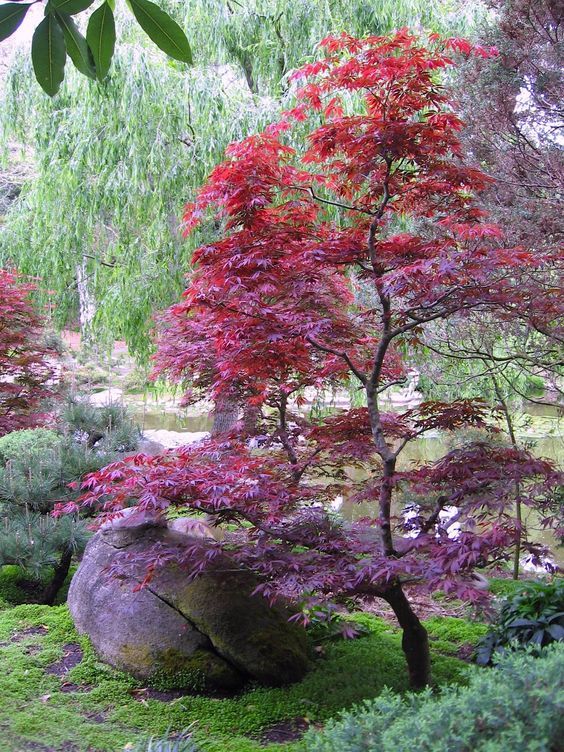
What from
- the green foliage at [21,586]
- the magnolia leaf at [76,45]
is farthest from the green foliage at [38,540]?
the magnolia leaf at [76,45]

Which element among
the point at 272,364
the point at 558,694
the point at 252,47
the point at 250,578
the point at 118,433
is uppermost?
the point at 252,47

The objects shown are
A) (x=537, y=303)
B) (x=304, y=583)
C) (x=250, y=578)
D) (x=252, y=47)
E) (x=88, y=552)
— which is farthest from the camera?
(x=252, y=47)

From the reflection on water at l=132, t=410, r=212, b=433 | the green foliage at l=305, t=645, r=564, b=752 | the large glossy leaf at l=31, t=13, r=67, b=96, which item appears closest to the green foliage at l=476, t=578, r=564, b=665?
the green foliage at l=305, t=645, r=564, b=752

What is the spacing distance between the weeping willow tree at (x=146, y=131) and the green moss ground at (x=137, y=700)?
11.4ft

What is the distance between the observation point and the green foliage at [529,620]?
2.70m

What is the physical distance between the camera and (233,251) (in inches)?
107

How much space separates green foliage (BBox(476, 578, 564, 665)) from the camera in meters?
2.70

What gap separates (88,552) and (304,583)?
1538 millimetres

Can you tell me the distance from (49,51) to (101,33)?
103mm

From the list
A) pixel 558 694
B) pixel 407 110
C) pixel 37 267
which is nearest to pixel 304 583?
pixel 558 694

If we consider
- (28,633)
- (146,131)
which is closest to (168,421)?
(146,131)

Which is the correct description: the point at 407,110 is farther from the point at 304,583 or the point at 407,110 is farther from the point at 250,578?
the point at 250,578

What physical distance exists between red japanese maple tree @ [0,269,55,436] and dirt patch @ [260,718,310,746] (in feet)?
12.6

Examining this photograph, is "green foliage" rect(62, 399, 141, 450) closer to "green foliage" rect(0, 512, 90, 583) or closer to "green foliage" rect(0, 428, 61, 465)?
"green foliage" rect(0, 428, 61, 465)
